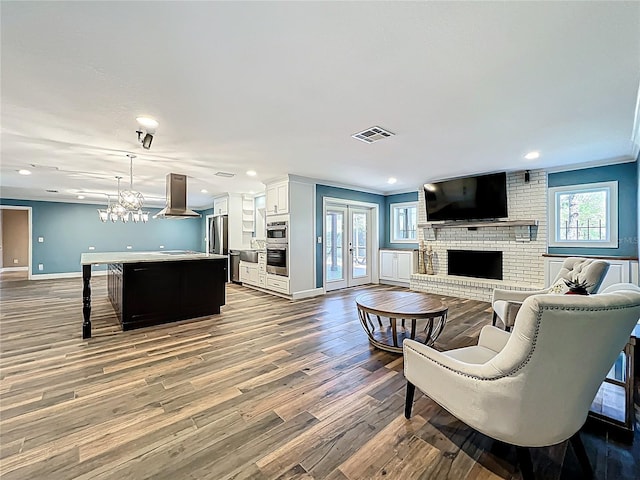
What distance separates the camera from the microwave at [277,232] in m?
5.84

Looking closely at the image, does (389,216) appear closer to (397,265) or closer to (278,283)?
(397,265)

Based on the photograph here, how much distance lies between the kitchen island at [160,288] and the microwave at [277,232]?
1499 mm

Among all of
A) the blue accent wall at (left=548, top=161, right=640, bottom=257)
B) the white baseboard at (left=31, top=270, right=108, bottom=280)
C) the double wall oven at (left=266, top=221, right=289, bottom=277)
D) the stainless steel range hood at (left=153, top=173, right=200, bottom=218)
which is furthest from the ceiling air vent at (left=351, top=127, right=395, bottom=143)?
the white baseboard at (left=31, top=270, right=108, bottom=280)

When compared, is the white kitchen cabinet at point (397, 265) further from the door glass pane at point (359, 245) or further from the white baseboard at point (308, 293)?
the white baseboard at point (308, 293)

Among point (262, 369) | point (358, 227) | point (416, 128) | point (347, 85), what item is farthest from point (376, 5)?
point (358, 227)

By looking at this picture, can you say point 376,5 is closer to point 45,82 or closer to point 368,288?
point 45,82

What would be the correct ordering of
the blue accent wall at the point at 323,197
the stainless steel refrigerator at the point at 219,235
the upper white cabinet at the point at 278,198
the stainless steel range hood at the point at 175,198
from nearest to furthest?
the stainless steel range hood at the point at 175,198
the upper white cabinet at the point at 278,198
the blue accent wall at the point at 323,197
the stainless steel refrigerator at the point at 219,235

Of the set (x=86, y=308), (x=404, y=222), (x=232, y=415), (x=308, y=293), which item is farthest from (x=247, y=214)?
(x=232, y=415)

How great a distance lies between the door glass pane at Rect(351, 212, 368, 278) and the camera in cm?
724

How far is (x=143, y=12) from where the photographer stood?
154 cm

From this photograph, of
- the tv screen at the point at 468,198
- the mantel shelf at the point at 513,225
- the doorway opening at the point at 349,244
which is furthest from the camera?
the doorway opening at the point at 349,244

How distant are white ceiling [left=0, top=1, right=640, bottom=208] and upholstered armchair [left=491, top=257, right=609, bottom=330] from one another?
1.47m

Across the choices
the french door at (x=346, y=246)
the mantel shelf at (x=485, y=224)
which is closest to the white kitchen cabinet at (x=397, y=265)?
the french door at (x=346, y=246)

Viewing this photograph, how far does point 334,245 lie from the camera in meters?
6.86
